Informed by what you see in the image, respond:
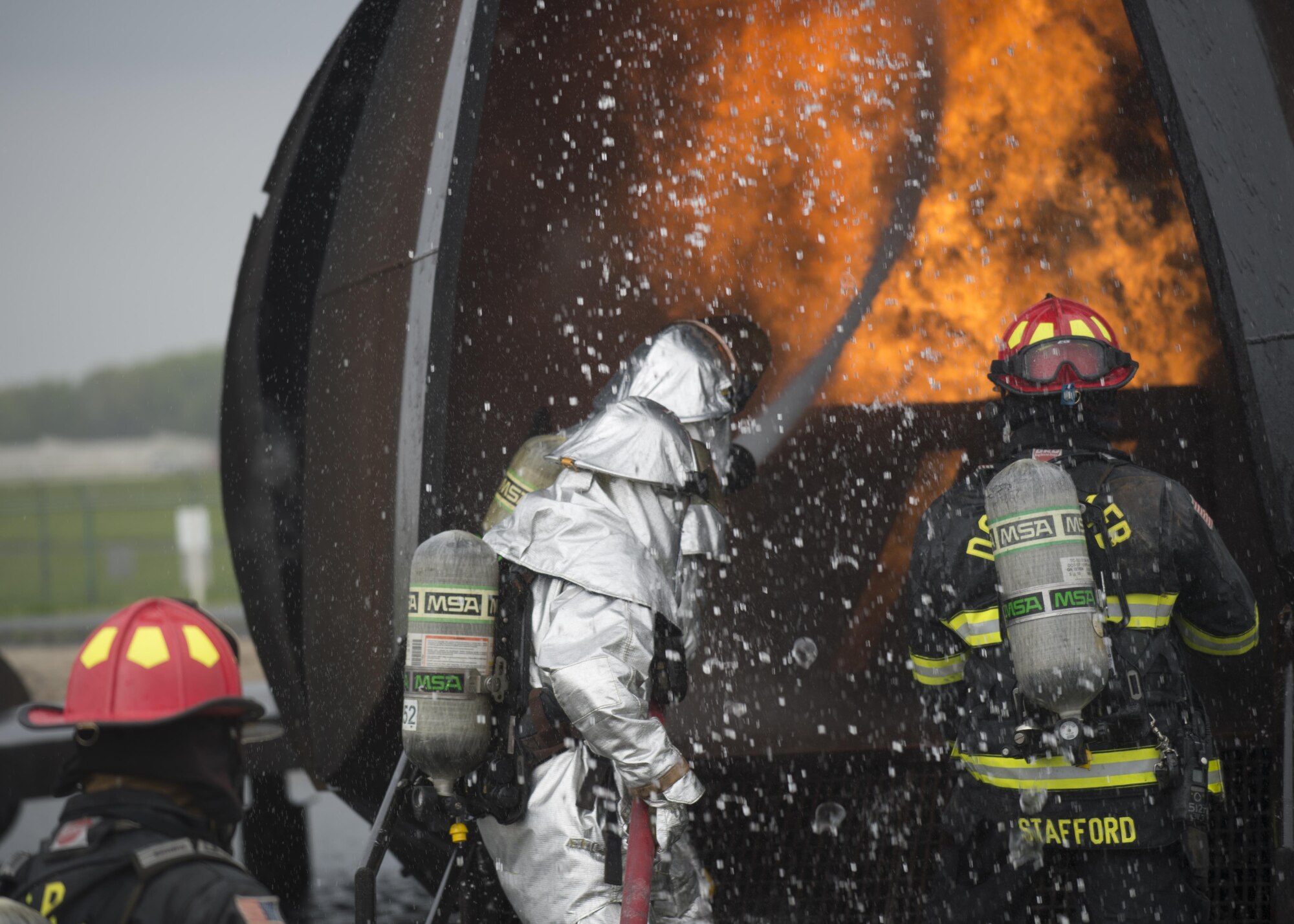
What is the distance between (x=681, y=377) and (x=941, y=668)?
3.73 feet

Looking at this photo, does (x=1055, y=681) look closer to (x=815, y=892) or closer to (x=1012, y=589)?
(x=1012, y=589)

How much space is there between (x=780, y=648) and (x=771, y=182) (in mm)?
2165

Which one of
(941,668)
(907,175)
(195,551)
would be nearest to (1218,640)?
(941,668)

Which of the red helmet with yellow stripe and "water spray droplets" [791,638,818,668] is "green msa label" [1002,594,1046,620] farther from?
"water spray droplets" [791,638,818,668]

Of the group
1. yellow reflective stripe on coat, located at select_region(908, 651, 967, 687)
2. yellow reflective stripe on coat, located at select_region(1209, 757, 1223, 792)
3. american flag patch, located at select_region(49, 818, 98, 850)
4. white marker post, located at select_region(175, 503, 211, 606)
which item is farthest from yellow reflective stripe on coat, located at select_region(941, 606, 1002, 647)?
white marker post, located at select_region(175, 503, 211, 606)

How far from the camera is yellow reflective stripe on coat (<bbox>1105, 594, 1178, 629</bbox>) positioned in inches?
132

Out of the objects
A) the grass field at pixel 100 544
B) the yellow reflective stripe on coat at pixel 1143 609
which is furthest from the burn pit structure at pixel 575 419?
the grass field at pixel 100 544

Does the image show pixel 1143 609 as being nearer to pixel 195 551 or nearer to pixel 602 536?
pixel 602 536

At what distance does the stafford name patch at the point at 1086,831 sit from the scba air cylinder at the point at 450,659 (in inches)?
56.6

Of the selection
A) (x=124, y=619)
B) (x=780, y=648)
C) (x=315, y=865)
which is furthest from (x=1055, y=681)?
(x=315, y=865)

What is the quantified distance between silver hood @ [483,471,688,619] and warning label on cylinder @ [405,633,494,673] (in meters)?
0.24

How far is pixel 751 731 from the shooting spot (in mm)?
5438

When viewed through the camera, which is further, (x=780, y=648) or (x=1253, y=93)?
(x=780, y=648)

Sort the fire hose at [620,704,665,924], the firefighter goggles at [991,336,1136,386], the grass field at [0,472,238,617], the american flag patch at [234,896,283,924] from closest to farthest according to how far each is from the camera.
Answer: the american flag patch at [234,896,283,924]
the fire hose at [620,704,665,924]
the firefighter goggles at [991,336,1136,386]
the grass field at [0,472,238,617]
